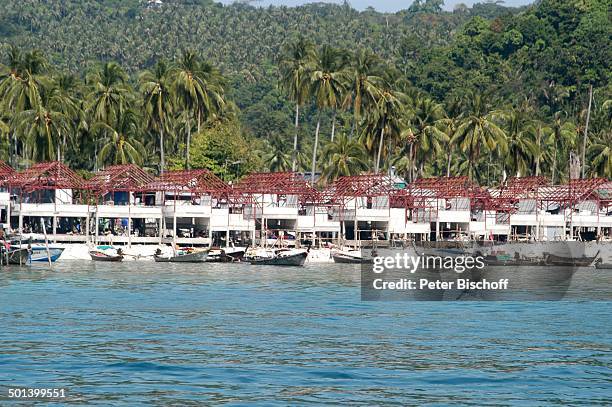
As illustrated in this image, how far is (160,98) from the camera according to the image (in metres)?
126

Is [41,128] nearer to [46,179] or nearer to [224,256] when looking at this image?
[46,179]

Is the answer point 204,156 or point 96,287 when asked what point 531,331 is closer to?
point 96,287

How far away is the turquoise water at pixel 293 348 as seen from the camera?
104 feet

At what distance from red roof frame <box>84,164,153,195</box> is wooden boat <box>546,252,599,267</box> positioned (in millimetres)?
37625

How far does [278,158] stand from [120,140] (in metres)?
49.2

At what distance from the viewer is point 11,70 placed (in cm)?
12431

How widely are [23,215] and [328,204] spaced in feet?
99.6

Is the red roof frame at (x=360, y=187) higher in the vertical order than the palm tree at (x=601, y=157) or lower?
lower

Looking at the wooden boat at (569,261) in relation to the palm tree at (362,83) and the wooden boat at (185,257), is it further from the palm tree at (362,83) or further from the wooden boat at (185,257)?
the palm tree at (362,83)

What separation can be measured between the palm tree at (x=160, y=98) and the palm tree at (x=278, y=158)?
1699 inches

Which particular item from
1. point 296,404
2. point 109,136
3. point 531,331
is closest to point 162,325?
point 531,331

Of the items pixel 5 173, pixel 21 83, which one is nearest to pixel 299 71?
pixel 21 83

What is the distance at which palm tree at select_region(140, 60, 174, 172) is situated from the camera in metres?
126

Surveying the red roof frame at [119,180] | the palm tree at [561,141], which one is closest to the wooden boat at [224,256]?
the red roof frame at [119,180]
